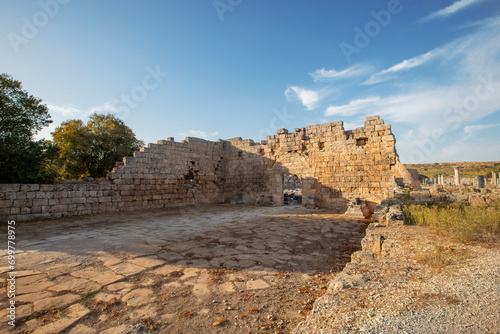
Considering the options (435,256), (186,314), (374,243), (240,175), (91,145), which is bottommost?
(186,314)

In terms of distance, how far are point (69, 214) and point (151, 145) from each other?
15.1ft

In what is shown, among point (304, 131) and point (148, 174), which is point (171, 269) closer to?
point (148, 174)

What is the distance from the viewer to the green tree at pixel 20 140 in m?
8.47

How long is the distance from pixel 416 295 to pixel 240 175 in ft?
43.3

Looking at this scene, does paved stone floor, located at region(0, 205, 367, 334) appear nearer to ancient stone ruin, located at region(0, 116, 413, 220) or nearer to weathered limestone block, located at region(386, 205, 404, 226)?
weathered limestone block, located at region(386, 205, 404, 226)

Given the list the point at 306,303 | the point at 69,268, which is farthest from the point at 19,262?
the point at 306,303

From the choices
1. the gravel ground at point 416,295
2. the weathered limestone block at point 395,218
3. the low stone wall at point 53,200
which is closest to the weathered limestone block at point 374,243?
the gravel ground at point 416,295

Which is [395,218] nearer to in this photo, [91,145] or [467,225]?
[467,225]

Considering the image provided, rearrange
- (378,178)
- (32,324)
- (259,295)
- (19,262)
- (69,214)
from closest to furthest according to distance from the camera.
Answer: (32,324) < (259,295) < (19,262) < (69,214) < (378,178)

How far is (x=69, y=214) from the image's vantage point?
9.09 metres

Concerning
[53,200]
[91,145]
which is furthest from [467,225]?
[91,145]

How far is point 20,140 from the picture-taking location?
357 inches

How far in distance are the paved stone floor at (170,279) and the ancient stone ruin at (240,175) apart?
3.42 meters

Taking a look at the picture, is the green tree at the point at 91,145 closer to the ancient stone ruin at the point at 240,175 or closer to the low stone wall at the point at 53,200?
the ancient stone ruin at the point at 240,175
